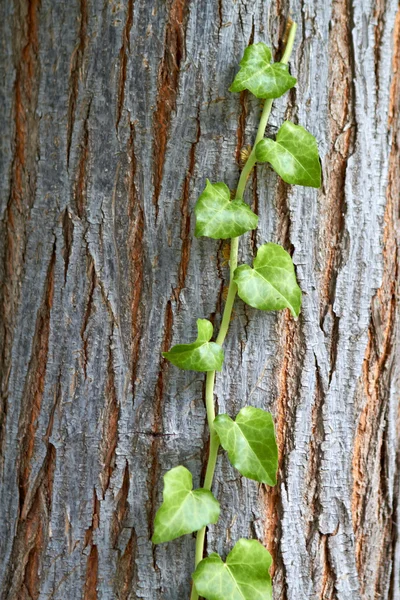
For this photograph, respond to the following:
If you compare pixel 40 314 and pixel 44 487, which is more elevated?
pixel 40 314

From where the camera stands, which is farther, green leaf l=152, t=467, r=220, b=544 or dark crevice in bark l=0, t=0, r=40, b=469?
dark crevice in bark l=0, t=0, r=40, b=469

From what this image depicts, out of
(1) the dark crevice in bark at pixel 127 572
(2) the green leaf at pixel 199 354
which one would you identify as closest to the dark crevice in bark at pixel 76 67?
(2) the green leaf at pixel 199 354

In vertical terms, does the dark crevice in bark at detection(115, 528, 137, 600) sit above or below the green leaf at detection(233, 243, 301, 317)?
below

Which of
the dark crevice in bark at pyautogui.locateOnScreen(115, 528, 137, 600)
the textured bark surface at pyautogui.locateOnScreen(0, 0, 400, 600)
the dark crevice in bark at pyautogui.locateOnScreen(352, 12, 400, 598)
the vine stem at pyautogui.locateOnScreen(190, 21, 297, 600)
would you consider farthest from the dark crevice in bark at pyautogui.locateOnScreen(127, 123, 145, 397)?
the dark crevice in bark at pyautogui.locateOnScreen(352, 12, 400, 598)

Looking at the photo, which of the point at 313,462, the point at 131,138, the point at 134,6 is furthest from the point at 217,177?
the point at 313,462

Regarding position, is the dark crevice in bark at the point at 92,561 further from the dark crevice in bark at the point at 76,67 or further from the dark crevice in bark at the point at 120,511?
the dark crevice in bark at the point at 76,67

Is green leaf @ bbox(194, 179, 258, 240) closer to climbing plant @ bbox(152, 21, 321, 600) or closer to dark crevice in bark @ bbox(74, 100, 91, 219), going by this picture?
climbing plant @ bbox(152, 21, 321, 600)

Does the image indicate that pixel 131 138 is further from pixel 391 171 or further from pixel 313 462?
pixel 313 462
